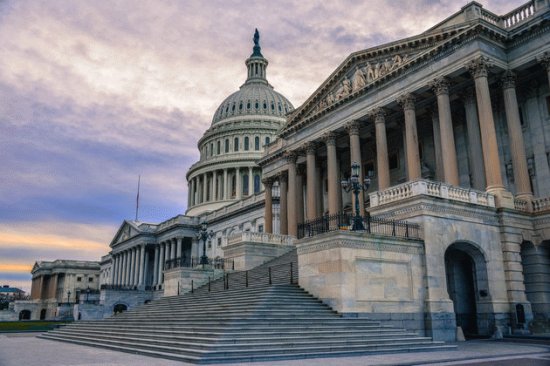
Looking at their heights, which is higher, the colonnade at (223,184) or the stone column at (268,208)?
the colonnade at (223,184)

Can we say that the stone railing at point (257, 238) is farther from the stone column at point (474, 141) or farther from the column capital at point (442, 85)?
the column capital at point (442, 85)

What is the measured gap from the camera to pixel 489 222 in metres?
28.9

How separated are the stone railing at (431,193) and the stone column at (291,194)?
19585 mm

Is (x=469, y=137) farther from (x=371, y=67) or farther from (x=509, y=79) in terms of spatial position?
(x=371, y=67)

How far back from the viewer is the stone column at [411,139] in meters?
35.2

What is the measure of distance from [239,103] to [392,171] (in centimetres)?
8624

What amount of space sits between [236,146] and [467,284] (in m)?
93.5

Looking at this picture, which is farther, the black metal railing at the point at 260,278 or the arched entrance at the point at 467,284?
the black metal railing at the point at 260,278

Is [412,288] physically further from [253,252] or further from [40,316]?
[40,316]

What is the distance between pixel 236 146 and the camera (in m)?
120

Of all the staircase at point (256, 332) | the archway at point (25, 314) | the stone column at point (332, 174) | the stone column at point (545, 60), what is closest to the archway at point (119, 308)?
the stone column at point (332, 174)

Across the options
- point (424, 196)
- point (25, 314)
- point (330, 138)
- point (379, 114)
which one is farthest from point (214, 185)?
point (424, 196)

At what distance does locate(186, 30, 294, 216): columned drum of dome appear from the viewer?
11275 centimetres

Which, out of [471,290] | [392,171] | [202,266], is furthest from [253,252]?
[471,290]
